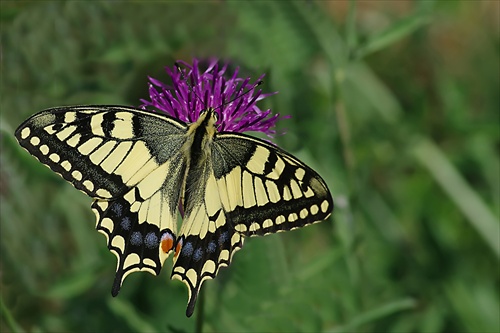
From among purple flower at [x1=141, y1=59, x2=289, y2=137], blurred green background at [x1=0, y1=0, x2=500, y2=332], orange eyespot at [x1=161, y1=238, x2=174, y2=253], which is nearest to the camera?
orange eyespot at [x1=161, y1=238, x2=174, y2=253]

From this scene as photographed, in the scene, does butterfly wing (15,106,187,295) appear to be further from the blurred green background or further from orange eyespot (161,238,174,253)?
the blurred green background

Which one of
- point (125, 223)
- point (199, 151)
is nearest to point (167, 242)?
point (125, 223)

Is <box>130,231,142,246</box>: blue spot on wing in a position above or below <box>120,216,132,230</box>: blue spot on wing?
below

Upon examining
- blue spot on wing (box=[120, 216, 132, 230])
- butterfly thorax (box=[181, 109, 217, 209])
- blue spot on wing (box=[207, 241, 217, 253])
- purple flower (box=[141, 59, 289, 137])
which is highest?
purple flower (box=[141, 59, 289, 137])

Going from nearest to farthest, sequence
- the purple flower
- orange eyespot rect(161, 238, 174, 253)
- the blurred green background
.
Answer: orange eyespot rect(161, 238, 174, 253), the purple flower, the blurred green background

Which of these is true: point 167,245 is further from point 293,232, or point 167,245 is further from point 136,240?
point 293,232

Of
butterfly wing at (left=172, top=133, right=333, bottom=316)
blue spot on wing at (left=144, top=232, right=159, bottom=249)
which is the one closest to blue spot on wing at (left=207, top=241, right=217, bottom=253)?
butterfly wing at (left=172, top=133, right=333, bottom=316)

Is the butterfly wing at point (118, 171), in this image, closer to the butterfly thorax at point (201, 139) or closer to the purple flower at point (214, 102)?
the butterfly thorax at point (201, 139)
